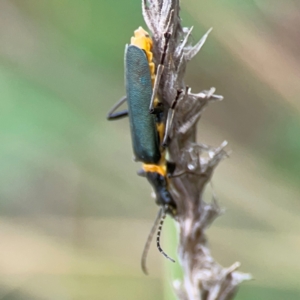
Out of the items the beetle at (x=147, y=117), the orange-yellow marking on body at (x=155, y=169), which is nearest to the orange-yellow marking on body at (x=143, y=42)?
the beetle at (x=147, y=117)

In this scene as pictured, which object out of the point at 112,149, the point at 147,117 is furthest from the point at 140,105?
the point at 112,149

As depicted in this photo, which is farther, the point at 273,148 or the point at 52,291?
the point at 52,291

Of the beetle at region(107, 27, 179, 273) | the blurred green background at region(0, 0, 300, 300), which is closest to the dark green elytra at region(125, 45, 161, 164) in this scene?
the beetle at region(107, 27, 179, 273)

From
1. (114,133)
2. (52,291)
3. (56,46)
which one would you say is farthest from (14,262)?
(56,46)

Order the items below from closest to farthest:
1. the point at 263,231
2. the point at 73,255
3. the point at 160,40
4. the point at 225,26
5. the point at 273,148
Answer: the point at 160,40
the point at 225,26
the point at 263,231
the point at 273,148
the point at 73,255

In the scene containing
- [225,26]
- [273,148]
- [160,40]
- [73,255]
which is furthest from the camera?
[73,255]

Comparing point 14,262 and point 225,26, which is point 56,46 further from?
point 14,262

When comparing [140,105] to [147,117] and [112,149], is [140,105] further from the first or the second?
[112,149]
